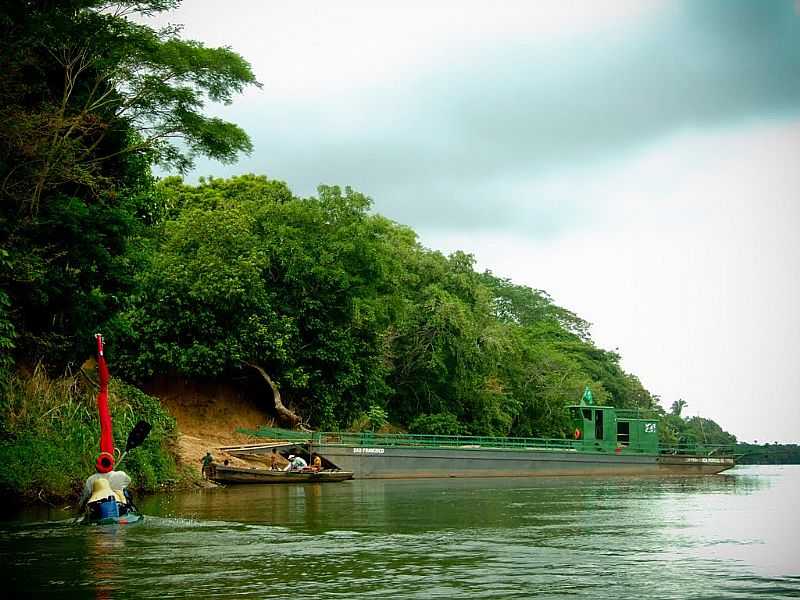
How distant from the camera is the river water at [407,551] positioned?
33.1 ft

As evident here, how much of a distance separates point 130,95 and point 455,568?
16.2 metres

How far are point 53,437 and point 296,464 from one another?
40.3ft

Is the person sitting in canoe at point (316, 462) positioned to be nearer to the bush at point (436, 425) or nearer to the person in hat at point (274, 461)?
the person in hat at point (274, 461)

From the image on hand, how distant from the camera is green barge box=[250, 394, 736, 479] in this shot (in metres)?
35.5

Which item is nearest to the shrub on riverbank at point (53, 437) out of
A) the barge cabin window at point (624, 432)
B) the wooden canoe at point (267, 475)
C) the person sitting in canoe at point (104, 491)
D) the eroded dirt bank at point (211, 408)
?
the person sitting in canoe at point (104, 491)

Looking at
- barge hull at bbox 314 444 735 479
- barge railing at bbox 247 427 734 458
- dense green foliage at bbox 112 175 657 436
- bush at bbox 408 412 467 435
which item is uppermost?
dense green foliage at bbox 112 175 657 436

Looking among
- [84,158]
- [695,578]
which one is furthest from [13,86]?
[695,578]

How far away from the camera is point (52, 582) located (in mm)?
10508

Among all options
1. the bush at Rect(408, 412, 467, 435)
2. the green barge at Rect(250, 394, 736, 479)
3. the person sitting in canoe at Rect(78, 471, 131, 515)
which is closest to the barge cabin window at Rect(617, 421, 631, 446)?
the green barge at Rect(250, 394, 736, 479)

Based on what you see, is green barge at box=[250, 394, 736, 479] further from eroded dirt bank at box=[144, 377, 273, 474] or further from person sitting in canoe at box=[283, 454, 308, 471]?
eroded dirt bank at box=[144, 377, 273, 474]

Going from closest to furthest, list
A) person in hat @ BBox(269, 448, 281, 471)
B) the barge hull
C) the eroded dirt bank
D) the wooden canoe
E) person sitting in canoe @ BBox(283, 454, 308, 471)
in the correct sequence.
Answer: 1. the wooden canoe
2. person sitting in canoe @ BBox(283, 454, 308, 471)
3. person in hat @ BBox(269, 448, 281, 471)
4. the barge hull
5. the eroded dirt bank

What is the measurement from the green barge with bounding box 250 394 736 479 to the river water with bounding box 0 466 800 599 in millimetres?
12676

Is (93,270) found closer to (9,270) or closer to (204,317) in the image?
(9,270)

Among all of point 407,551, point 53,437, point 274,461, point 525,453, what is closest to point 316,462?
point 274,461
